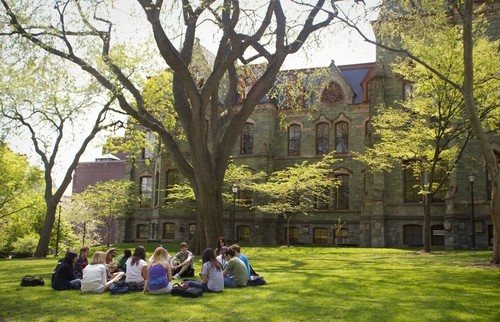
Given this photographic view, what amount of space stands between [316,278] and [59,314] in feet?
22.6

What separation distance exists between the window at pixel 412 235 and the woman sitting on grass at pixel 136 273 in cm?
2369

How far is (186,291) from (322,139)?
2907 cm

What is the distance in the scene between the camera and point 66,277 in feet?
37.8

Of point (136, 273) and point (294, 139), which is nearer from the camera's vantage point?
point (136, 273)

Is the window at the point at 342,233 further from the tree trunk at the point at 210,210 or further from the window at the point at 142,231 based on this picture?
the tree trunk at the point at 210,210

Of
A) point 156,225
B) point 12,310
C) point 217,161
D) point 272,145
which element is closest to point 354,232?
point 272,145

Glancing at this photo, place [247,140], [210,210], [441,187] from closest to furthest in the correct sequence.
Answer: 1. [210,210]
2. [441,187]
3. [247,140]

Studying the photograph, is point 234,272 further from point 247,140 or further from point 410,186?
point 247,140

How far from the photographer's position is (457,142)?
28.8m

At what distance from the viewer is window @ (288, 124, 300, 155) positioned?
38.7 metres

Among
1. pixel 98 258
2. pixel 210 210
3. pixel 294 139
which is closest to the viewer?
pixel 98 258

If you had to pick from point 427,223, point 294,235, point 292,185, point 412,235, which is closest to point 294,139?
point 294,235

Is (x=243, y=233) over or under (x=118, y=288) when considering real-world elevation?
over

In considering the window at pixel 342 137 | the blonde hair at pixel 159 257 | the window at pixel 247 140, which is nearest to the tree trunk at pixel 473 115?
the blonde hair at pixel 159 257
